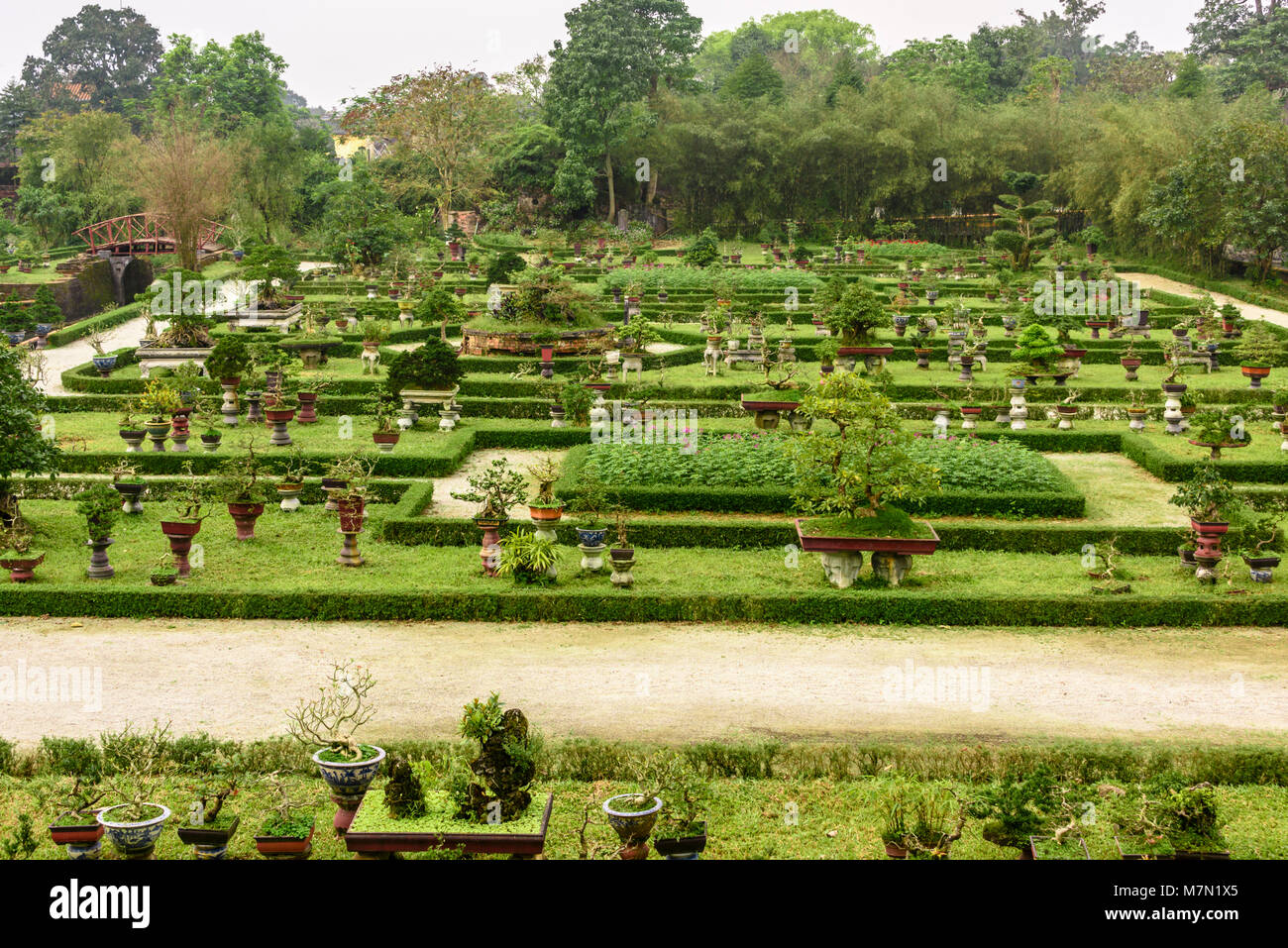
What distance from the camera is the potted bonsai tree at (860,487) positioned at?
1784 centimetres

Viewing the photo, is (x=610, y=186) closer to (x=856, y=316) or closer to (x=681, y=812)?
(x=856, y=316)

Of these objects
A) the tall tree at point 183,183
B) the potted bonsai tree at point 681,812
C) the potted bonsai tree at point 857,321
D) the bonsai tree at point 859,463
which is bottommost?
the potted bonsai tree at point 681,812

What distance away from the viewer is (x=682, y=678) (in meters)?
15.2

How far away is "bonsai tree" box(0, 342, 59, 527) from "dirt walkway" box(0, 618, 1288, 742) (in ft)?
11.8

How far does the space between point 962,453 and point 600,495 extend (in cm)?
700

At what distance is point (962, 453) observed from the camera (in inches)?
896

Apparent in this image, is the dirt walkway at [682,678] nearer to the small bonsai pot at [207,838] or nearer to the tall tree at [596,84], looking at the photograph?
the small bonsai pot at [207,838]

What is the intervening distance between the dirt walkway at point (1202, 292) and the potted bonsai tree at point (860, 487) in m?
27.6

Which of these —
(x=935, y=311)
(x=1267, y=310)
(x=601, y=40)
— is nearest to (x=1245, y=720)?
(x=935, y=311)

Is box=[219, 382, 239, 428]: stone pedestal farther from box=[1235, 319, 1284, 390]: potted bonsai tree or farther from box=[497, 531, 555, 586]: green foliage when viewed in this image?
box=[1235, 319, 1284, 390]: potted bonsai tree

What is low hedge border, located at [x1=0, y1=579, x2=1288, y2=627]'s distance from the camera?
1683cm

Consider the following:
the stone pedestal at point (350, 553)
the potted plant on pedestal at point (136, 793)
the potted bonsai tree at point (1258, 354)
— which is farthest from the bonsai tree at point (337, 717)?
the potted bonsai tree at point (1258, 354)

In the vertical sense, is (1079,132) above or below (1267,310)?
above
